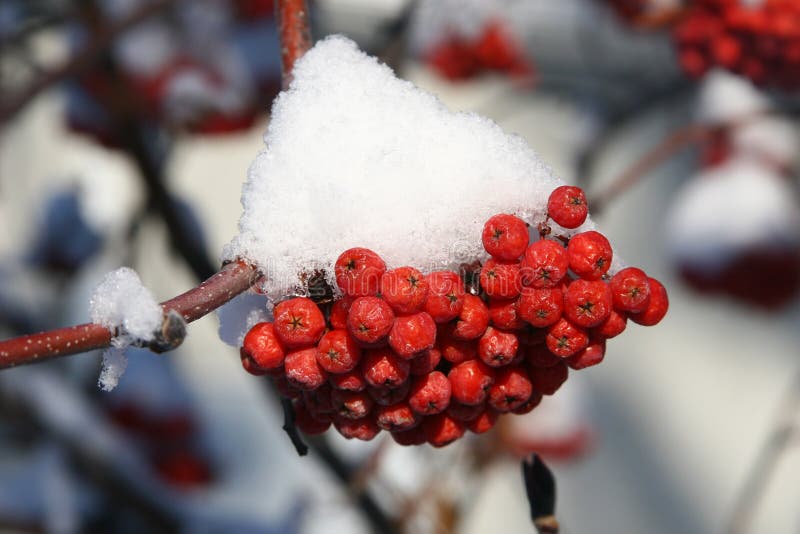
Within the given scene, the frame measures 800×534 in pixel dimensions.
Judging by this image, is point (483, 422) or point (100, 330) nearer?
point (100, 330)

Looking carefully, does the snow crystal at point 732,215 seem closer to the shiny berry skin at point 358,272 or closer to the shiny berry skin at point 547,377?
the shiny berry skin at point 547,377

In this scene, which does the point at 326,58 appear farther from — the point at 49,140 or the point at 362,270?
the point at 49,140

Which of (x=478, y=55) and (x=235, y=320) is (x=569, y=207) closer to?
(x=235, y=320)

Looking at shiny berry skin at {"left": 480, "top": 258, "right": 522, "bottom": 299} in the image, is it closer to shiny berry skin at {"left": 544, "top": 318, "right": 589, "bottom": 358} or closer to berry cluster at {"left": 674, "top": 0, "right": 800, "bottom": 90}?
shiny berry skin at {"left": 544, "top": 318, "right": 589, "bottom": 358}

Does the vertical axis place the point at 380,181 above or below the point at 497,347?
above

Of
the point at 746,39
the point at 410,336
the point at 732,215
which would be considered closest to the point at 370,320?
the point at 410,336

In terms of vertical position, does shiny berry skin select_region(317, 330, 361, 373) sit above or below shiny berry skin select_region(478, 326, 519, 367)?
above

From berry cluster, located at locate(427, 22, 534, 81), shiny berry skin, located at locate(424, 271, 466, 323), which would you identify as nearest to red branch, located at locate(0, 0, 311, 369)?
shiny berry skin, located at locate(424, 271, 466, 323)
